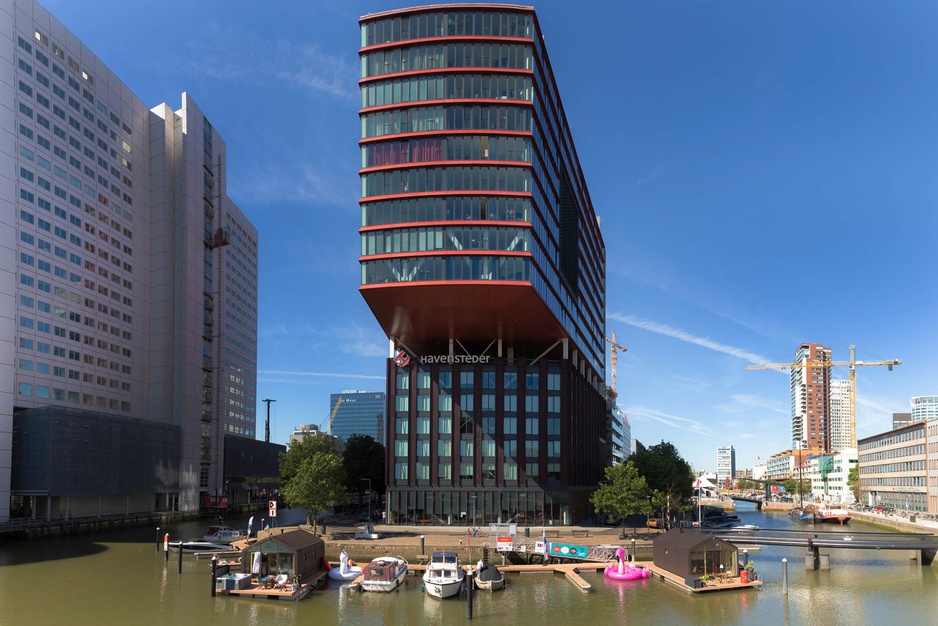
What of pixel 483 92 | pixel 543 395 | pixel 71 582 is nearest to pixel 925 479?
pixel 543 395

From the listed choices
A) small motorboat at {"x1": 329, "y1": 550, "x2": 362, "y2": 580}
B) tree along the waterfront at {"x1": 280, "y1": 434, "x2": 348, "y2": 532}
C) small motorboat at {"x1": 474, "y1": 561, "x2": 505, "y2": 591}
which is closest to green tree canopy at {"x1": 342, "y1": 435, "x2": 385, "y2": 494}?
tree along the waterfront at {"x1": 280, "y1": 434, "x2": 348, "y2": 532}

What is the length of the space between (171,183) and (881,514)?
164 m

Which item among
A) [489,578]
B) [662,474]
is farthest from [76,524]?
[662,474]

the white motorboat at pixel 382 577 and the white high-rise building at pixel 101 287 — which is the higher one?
the white high-rise building at pixel 101 287

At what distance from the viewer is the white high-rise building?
402ft

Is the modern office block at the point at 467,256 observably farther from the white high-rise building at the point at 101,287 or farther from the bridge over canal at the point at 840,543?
the white high-rise building at the point at 101,287

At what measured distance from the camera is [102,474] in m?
132

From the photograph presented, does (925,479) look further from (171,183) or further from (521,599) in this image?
(171,183)

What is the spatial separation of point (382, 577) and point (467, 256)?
44.0 metres

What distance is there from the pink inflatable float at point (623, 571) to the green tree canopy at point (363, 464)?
84.3m

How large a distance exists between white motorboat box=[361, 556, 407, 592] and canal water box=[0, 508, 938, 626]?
1.02 meters

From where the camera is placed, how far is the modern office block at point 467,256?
101 metres

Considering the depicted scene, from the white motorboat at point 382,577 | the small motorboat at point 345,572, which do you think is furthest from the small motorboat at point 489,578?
the small motorboat at point 345,572

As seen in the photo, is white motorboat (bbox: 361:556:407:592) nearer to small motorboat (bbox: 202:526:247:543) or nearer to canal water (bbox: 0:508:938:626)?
canal water (bbox: 0:508:938:626)
